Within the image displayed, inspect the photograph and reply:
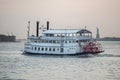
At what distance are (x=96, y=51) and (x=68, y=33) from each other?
7965mm

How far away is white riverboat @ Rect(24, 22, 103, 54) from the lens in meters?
108

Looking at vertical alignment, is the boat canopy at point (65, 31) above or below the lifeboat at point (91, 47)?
above

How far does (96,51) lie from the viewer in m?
113

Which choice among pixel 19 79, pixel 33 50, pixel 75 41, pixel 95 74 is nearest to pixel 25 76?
pixel 19 79

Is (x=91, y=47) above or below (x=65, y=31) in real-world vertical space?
below

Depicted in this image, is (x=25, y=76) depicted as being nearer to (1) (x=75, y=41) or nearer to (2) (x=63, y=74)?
(2) (x=63, y=74)

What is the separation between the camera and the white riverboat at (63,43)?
354 feet

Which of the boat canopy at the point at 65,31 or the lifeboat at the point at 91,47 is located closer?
the lifeboat at the point at 91,47

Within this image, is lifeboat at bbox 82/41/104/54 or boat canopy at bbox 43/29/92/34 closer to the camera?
lifeboat at bbox 82/41/104/54

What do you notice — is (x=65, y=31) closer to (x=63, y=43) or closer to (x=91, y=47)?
(x=63, y=43)

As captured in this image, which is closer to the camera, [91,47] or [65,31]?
[91,47]

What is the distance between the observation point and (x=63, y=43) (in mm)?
109625

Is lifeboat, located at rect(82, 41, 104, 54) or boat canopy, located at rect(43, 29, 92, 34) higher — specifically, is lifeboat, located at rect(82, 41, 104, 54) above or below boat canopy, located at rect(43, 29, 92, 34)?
below

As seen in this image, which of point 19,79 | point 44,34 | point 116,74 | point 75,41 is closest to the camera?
point 19,79
